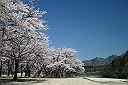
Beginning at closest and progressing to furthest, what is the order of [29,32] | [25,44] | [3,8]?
[3,8] < [29,32] < [25,44]

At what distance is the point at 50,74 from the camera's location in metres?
59.8

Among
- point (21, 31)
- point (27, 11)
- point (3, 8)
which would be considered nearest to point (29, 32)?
point (21, 31)

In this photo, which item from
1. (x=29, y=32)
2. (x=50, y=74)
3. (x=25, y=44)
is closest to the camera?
(x=29, y=32)

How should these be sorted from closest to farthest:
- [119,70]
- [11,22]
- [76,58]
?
1. [11,22]
2. [119,70]
3. [76,58]

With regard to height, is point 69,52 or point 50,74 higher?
point 69,52

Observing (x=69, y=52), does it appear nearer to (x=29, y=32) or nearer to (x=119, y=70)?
(x=119, y=70)

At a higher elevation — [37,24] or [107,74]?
[37,24]

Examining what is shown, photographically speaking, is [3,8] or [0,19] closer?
[3,8]

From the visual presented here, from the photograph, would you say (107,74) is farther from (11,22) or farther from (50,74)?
(11,22)

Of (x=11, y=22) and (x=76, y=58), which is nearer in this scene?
(x=11, y=22)

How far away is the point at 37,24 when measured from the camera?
1867cm

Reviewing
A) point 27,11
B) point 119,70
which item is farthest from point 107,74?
point 27,11

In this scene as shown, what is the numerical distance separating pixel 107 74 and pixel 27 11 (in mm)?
39295

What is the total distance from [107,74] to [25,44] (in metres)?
28.5
